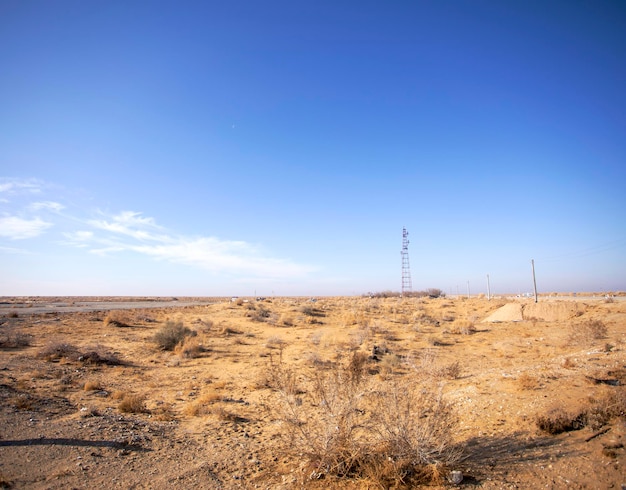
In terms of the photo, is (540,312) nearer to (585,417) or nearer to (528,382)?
(528,382)

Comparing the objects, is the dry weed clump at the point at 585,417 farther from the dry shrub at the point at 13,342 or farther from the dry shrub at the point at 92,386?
the dry shrub at the point at 13,342

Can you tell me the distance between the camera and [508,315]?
28.7 meters

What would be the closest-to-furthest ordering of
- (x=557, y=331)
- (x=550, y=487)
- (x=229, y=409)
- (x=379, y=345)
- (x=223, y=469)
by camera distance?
(x=550, y=487) < (x=223, y=469) < (x=229, y=409) < (x=379, y=345) < (x=557, y=331)

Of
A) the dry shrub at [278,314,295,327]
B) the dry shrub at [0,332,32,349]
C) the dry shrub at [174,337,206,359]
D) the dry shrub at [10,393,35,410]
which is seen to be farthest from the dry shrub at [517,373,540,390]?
the dry shrub at [278,314,295,327]

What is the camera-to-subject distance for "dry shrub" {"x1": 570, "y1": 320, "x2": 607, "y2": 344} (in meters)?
16.4

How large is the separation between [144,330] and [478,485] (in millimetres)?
26289

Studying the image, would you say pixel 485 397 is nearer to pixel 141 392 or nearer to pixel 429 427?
pixel 429 427

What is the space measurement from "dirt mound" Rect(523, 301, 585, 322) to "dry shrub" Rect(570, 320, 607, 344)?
31.2 feet

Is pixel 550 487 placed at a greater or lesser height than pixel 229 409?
greater

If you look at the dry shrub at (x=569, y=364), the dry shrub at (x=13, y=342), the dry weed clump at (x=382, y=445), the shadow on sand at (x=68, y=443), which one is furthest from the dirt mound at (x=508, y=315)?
the dry shrub at (x=13, y=342)

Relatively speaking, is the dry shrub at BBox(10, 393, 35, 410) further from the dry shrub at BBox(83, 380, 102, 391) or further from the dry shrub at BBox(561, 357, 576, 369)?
the dry shrub at BBox(561, 357, 576, 369)

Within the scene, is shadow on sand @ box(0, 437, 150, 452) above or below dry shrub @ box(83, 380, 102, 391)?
above

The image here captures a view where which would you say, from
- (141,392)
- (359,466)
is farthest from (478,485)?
(141,392)

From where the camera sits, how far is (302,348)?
759 inches
